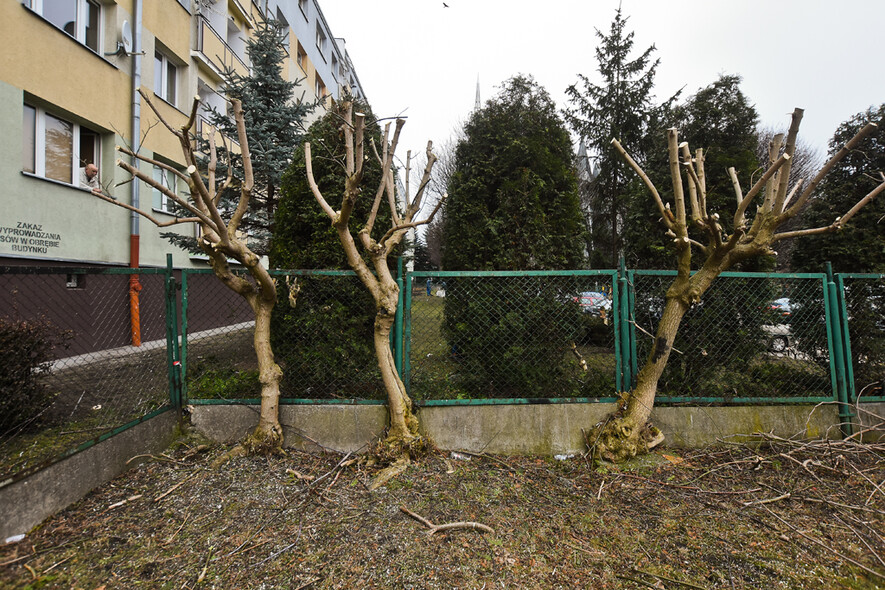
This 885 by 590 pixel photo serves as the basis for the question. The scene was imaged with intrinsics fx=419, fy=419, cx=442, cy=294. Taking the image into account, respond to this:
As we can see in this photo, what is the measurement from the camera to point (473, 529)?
2576mm

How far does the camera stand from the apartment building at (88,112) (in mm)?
5914

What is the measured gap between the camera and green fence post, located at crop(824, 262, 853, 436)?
3918 millimetres

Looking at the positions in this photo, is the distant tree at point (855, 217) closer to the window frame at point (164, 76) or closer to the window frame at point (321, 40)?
the window frame at point (164, 76)

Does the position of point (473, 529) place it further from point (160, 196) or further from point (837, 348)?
point (160, 196)

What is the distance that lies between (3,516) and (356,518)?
6.23 feet

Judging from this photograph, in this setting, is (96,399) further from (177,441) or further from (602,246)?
A: (602,246)

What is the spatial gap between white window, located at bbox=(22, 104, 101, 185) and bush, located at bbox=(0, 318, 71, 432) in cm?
405

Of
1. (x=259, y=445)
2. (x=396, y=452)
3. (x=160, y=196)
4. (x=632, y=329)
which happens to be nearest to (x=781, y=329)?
(x=632, y=329)

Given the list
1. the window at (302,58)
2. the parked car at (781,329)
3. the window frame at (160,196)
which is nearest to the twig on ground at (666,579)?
the parked car at (781,329)

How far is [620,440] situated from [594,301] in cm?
125

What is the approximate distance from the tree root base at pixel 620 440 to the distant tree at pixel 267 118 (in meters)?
5.73

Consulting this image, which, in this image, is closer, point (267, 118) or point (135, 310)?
point (267, 118)

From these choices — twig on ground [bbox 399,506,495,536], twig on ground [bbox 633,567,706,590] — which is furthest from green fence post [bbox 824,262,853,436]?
twig on ground [bbox 399,506,495,536]

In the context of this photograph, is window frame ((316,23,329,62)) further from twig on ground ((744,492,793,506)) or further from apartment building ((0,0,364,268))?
twig on ground ((744,492,793,506))
